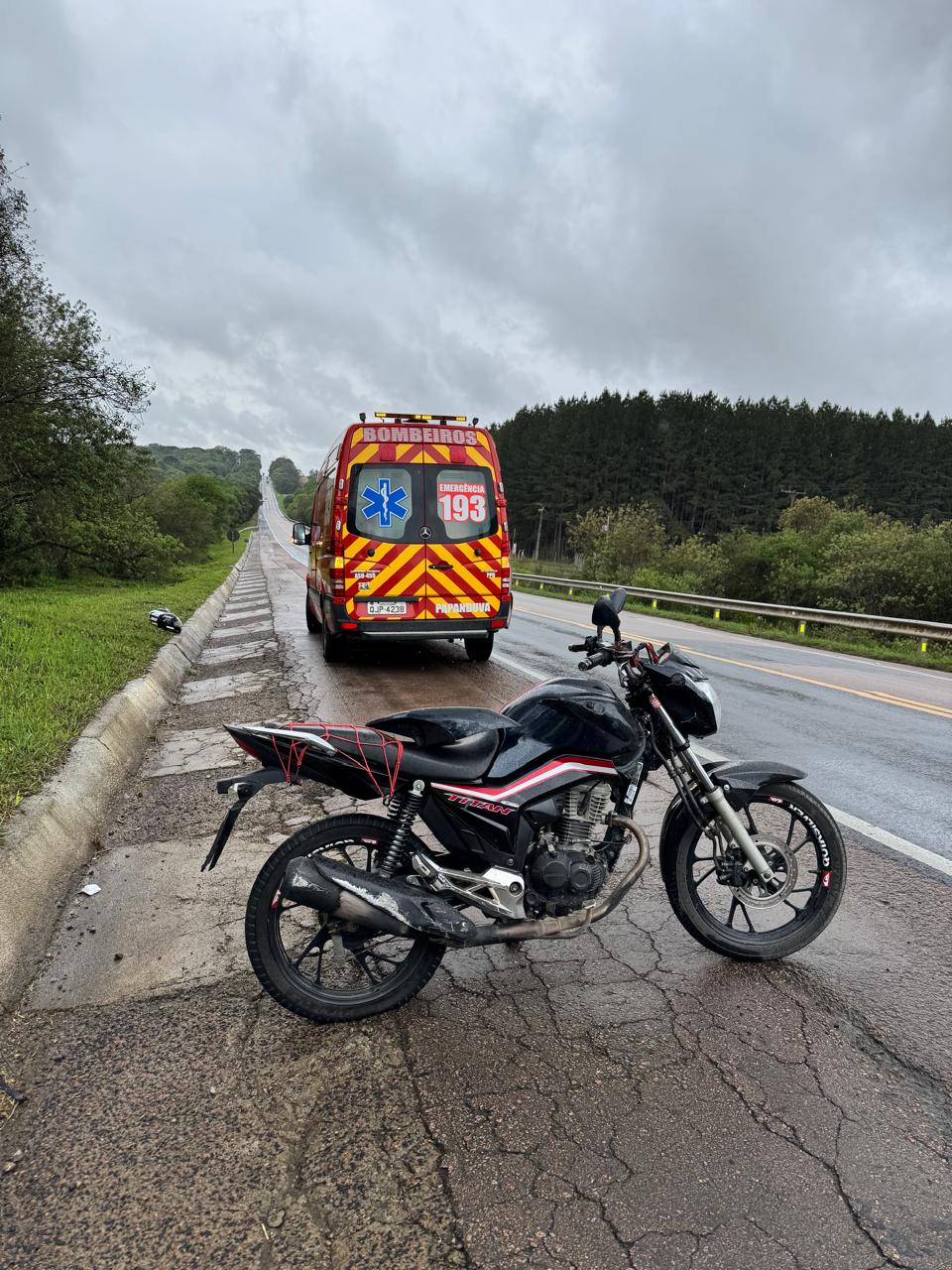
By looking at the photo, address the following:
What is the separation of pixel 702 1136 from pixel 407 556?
22.8ft

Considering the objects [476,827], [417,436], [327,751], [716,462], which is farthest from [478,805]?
[716,462]

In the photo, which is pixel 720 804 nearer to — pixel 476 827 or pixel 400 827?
pixel 476 827

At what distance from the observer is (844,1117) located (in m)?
2.20

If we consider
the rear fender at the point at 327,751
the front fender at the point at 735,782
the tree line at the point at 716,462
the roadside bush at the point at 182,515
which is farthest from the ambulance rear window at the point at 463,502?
the tree line at the point at 716,462

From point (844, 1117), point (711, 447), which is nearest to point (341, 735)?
point (844, 1117)

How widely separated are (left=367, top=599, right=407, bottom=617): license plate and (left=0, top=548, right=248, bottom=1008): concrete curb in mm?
2659

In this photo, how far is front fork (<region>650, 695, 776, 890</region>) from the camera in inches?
115

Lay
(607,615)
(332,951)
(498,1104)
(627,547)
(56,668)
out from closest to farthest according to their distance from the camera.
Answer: (498,1104) < (332,951) < (607,615) < (56,668) < (627,547)

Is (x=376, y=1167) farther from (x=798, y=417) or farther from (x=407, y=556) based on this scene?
(x=798, y=417)

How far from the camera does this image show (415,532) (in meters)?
8.54

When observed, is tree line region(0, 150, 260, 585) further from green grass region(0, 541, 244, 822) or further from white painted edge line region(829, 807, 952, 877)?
white painted edge line region(829, 807, 952, 877)

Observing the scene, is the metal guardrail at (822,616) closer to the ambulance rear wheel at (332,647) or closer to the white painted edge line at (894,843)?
the ambulance rear wheel at (332,647)

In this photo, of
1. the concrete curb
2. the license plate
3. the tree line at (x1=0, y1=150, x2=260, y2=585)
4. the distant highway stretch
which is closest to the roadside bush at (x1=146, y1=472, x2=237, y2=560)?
the tree line at (x1=0, y1=150, x2=260, y2=585)

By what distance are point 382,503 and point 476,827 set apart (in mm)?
6266
